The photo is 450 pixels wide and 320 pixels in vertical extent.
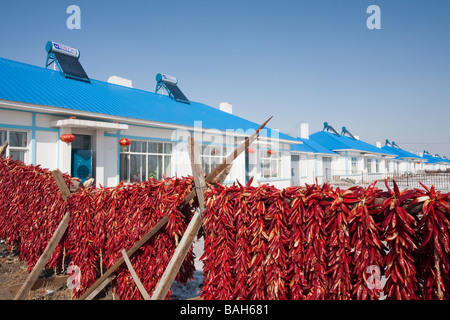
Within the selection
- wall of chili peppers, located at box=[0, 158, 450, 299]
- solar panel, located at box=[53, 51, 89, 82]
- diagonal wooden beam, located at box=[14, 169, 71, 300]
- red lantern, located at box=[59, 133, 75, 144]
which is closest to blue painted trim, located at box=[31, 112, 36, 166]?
red lantern, located at box=[59, 133, 75, 144]

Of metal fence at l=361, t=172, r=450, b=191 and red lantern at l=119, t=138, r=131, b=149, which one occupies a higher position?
red lantern at l=119, t=138, r=131, b=149

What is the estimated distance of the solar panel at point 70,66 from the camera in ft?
45.5

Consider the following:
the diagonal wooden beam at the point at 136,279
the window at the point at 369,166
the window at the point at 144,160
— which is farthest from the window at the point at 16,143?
the window at the point at 369,166

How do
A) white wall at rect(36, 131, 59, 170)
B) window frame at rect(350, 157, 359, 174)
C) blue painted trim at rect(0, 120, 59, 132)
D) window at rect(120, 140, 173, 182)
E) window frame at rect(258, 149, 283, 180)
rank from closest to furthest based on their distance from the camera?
blue painted trim at rect(0, 120, 59, 132) → white wall at rect(36, 131, 59, 170) → window at rect(120, 140, 173, 182) → window frame at rect(258, 149, 283, 180) → window frame at rect(350, 157, 359, 174)

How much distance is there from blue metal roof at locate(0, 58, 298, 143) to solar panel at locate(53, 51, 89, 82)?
0.34m

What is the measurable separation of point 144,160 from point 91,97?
11.4ft

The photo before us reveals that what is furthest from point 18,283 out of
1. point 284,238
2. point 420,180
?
point 420,180

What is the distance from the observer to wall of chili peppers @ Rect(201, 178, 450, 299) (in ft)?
6.60

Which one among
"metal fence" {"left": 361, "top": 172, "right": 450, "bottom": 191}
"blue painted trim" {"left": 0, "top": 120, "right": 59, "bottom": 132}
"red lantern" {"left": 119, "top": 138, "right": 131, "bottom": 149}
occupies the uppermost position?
"blue painted trim" {"left": 0, "top": 120, "right": 59, "bottom": 132}

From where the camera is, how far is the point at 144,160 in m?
13.1

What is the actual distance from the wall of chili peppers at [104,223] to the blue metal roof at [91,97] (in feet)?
17.7

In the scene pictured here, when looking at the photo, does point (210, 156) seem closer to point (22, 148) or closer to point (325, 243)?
point (22, 148)

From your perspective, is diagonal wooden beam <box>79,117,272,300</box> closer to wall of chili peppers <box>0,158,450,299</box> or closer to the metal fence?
wall of chili peppers <box>0,158,450,299</box>
